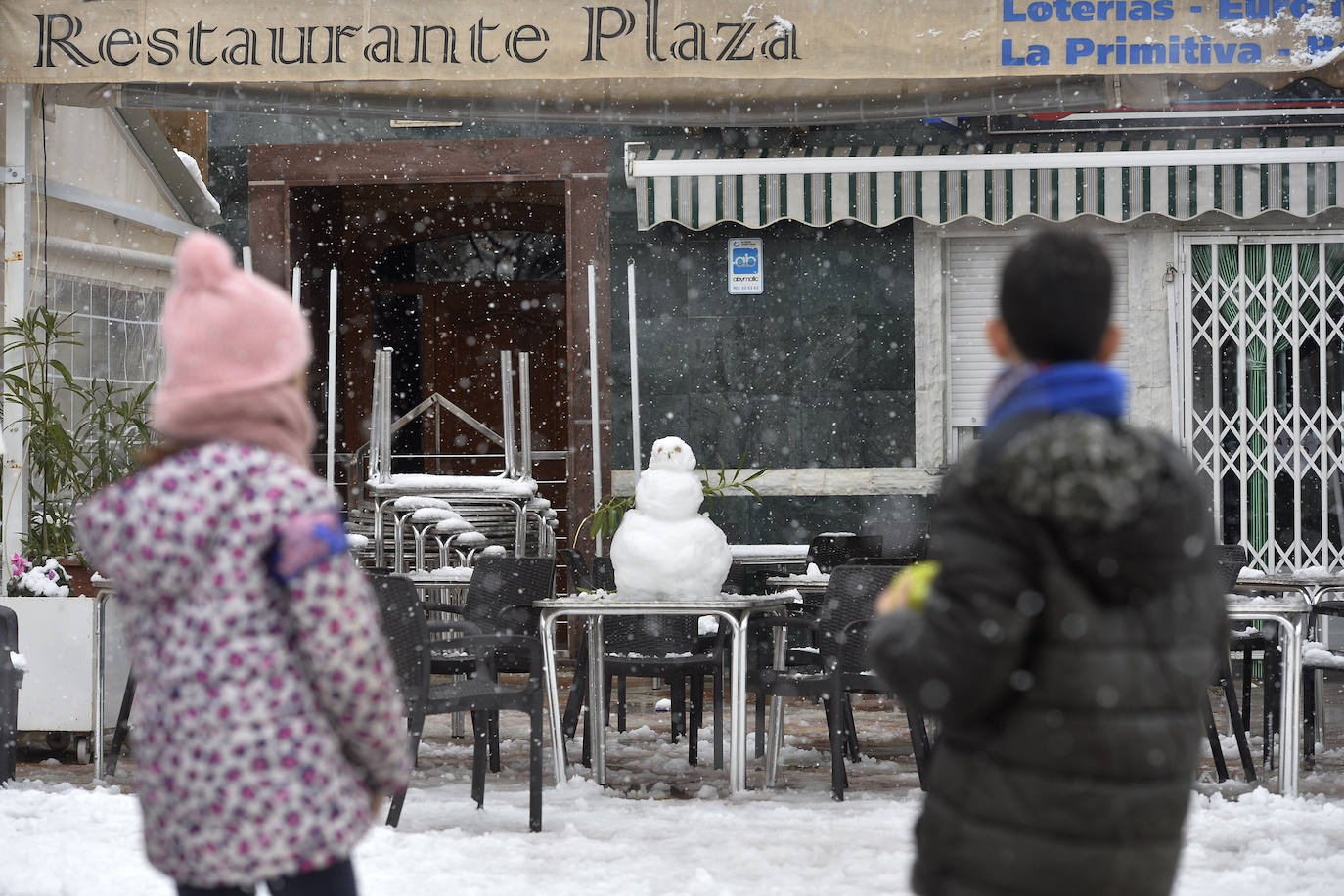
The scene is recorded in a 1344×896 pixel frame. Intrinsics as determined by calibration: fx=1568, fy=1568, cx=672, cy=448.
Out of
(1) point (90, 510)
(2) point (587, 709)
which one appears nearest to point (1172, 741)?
(1) point (90, 510)

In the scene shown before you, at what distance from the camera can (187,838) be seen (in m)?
2.01

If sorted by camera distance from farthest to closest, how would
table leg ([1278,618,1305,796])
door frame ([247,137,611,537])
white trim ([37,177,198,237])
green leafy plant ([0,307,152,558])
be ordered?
1. door frame ([247,137,611,537])
2. white trim ([37,177,198,237])
3. green leafy plant ([0,307,152,558])
4. table leg ([1278,618,1305,796])

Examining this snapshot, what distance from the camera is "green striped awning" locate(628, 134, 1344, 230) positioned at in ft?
28.6

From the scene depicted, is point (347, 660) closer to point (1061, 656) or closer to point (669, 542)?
point (1061, 656)

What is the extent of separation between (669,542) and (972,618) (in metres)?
Answer: 3.86

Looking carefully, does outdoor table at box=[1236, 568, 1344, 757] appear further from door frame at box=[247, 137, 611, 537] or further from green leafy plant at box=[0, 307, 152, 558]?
green leafy plant at box=[0, 307, 152, 558]

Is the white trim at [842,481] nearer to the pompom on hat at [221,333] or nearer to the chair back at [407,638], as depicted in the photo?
the chair back at [407,638]

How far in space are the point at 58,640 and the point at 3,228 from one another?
201 centimetres

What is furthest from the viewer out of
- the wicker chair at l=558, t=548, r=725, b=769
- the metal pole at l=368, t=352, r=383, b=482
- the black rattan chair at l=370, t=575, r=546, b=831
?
the metal pole at l=368, t=352, r=383, b=482

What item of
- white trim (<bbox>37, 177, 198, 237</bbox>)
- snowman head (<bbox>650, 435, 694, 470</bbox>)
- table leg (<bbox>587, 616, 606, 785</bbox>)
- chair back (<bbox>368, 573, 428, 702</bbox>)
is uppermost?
white trim (<bbox>37, 177, 198, 237</bbox>)

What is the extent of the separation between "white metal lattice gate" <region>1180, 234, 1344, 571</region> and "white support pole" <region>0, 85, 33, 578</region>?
20.4 feet

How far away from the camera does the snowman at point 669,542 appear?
5621 millimetres

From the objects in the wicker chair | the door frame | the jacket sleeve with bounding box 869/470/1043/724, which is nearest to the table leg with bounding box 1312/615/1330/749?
the wicker chair

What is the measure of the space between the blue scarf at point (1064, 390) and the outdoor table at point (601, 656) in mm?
3501
